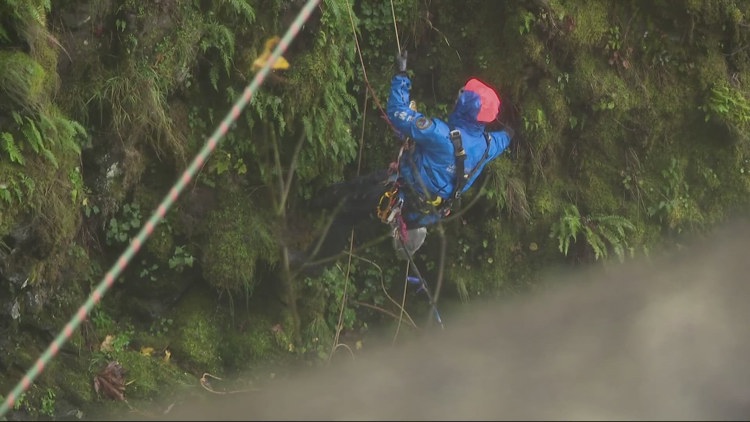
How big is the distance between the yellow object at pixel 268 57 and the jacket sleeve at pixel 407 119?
46.8 inches

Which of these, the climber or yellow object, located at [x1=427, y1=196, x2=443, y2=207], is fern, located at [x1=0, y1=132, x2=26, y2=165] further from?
yellow object, located at [x1=427, y1=196, x2=443, y2=207]

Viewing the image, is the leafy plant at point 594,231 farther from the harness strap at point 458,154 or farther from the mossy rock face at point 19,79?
the mossy rock face at point 19,79

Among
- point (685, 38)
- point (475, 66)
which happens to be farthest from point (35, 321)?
point (685, 38)

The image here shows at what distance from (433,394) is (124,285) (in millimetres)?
3552

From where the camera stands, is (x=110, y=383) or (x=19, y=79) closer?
(x=19, y=79)

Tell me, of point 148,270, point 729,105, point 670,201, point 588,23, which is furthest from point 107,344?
point 729,105

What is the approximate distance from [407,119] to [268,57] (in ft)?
4.72

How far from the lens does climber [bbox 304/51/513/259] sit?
5.02 m

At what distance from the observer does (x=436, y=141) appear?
16.6 feet

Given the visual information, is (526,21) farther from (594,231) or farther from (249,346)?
(249,346)

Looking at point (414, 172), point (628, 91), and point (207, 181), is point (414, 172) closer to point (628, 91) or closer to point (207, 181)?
point (207, 181)

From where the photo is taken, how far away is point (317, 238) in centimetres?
661

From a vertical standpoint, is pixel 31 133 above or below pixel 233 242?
above

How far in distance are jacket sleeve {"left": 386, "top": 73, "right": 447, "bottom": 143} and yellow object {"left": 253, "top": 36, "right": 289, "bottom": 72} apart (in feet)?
3.90
